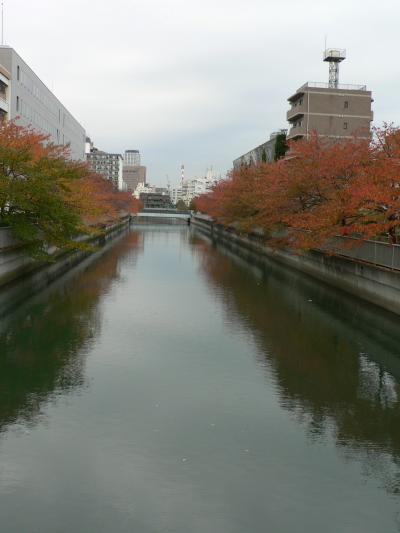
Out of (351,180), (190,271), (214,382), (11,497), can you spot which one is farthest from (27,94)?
(11,497)

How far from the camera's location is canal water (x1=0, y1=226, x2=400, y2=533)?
8.16 m

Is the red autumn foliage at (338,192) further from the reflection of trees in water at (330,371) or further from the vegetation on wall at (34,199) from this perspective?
the vegetation on wall at (34,199)

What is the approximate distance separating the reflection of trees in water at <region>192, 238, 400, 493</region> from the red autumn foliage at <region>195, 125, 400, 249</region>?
362cm

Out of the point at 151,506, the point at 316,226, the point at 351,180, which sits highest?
the point at 351,180

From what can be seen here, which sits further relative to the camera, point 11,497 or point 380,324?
point 380,324

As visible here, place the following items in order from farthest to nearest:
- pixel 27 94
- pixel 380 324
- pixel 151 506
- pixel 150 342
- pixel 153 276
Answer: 1. pixel 27 94
2. pixel 153 276
3. pixel 380 324
4. pixel 150 342
5. pixel 151 506

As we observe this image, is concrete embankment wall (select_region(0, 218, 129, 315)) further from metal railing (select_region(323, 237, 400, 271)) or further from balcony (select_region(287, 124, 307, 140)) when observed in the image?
balcony (select_region(287, 124, 307, 140))

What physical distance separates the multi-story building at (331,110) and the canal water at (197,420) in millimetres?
52086

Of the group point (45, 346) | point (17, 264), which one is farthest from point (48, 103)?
point (45, 346)

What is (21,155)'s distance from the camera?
27.5 metres

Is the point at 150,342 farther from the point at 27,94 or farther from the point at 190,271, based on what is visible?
the point at 27,94

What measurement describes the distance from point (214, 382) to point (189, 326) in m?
6.86

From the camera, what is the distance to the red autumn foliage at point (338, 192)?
77.4 ft

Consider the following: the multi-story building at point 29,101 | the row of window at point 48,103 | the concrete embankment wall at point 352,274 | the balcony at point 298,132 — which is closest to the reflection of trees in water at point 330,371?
the concrete embankment wall at point 352,274
